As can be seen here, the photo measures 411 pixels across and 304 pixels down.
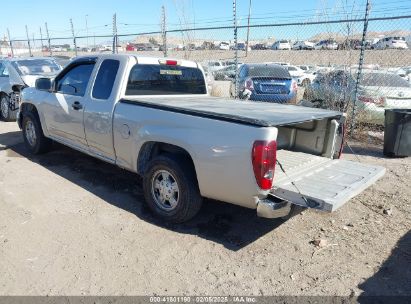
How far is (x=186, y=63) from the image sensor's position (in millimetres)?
5629

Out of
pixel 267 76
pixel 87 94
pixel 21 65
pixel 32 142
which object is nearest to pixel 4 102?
pixel 21 65

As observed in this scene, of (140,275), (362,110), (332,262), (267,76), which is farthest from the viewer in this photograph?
(267,76)

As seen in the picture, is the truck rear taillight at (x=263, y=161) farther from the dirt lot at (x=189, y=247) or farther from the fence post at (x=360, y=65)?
the fence post at (x=360, y=65)

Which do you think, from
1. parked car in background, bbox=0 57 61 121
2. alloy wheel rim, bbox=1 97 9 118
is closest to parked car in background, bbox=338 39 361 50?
parked car in background, bbox=0 57 61 121

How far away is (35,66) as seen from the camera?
1030 cm

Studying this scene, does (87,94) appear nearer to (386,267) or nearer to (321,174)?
(321,174)

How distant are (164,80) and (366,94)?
5531mm

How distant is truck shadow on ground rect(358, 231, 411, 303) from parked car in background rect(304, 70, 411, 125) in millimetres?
5539

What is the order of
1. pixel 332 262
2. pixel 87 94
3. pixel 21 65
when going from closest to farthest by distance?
pixel 332 262
pixel 87 94
pixel 21 65

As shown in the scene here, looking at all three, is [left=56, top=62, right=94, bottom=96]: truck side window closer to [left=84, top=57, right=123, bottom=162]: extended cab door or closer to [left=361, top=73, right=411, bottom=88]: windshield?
[left=84, top=57, right=123, bottom=162]: extended cab door

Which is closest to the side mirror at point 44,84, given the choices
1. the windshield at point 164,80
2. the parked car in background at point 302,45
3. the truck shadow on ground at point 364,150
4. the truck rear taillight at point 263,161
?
the windshield at point 164,80

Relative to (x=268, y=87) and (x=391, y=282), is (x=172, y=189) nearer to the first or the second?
(x=391, y=282)

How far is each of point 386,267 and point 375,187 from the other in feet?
7.28

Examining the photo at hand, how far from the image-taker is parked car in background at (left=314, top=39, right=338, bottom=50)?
29.4 ft
